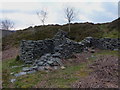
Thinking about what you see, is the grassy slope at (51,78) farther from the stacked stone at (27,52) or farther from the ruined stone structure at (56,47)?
the stacked stone at (27,52)

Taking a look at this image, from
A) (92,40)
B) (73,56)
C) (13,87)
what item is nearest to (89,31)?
(92,40)

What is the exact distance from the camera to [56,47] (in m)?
17.5

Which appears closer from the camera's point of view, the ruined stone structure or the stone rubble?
the stone rubble

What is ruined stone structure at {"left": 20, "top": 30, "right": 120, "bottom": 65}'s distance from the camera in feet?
50.3

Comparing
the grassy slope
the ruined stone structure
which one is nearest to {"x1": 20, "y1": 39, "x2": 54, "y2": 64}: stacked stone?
the ruined stone structure

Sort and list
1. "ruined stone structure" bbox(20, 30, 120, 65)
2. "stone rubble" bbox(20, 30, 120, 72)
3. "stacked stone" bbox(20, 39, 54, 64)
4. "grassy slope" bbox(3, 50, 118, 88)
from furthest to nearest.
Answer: "stacked stone" bbox(20, 39, 54, 64) < "ruined stone structure" bbox(20, 30, 120, 65) < "stone rubble" bbox(20, 30, 120, 72) < "grassy slope" bbox(3, 50, 118, 88)

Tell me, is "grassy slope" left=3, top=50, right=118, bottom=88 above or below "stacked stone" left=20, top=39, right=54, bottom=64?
below

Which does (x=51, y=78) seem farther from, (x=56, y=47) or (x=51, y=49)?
(x=51, y=49)

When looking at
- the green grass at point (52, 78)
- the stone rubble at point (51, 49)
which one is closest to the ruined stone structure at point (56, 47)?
the stone rubble at point (51, 49)

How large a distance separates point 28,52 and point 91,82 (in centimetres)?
835

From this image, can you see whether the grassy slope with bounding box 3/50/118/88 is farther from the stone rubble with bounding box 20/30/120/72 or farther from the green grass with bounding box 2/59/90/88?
the stone rubble with bounding box 20/30/120/72

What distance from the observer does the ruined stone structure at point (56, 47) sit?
1533 centimetres

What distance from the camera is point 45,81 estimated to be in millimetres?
9539

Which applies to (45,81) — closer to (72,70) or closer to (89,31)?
(72,70)
